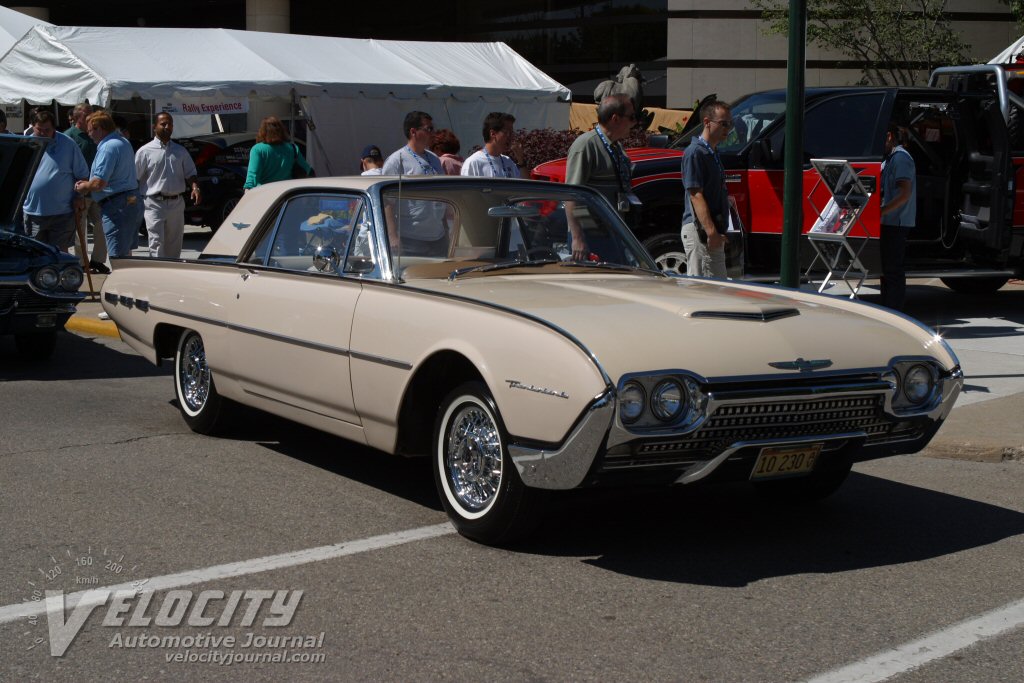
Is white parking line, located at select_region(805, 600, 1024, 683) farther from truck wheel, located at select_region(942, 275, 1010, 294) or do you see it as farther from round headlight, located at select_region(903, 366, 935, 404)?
truck wheel, located at select_region(942, 275, 1010, 294)

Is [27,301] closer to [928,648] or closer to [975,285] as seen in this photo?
[928,648]

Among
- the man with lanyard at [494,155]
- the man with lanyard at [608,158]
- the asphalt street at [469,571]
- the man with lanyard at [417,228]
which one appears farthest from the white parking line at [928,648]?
the man with lanyard at [494,155]

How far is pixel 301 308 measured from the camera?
6.52m

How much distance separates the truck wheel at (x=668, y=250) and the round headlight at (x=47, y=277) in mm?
5265

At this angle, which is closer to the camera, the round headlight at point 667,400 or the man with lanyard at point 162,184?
the round headlight at point 667,400

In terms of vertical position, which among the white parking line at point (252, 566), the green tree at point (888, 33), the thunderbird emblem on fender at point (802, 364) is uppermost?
the green tree at point (888, 33)

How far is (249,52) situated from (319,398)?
15.8 meters

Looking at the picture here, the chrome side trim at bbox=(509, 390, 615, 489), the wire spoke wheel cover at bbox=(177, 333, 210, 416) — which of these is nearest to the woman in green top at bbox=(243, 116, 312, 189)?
the wire spoke wheel cover at bbox=(177, 333, 210, 416)

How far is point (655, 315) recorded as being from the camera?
5449 mm

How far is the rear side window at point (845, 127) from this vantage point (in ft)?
40.8

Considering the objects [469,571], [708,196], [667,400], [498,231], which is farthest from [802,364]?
[708,196]

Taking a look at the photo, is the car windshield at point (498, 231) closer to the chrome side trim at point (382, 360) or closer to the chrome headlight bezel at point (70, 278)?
the chrome side trim at point (382, 360)

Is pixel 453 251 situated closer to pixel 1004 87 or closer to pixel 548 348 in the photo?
pixel 548 348

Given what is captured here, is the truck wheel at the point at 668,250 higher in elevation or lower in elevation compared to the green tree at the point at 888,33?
lower
